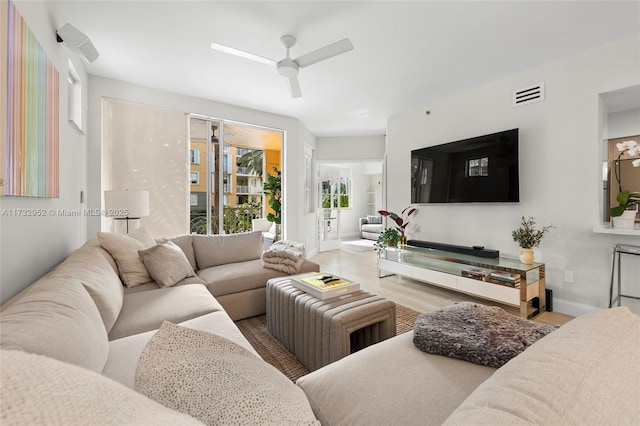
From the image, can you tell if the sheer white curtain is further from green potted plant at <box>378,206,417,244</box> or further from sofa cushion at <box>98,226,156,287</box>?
green potted plant at <box>378,206,417,244</box>

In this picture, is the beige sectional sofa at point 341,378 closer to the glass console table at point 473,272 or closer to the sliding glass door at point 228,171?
the glass console table at point 473,272

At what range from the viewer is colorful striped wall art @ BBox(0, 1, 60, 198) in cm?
117

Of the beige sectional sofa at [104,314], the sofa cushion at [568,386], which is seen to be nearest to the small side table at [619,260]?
the sofa cushion at [568,386]

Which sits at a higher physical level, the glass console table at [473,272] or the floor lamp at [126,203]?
the floor lamp at [126,203]

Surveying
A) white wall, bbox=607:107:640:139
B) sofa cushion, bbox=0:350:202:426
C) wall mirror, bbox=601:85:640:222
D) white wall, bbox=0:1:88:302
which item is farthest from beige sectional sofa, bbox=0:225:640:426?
white wall, bbox=607:107:640:139

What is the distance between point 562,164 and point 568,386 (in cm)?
320

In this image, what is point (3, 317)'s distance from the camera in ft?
2.64

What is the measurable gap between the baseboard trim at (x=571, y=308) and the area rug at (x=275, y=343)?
1481mm

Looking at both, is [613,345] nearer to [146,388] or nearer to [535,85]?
[146,388]

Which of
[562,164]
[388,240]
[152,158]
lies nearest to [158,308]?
[152,158]

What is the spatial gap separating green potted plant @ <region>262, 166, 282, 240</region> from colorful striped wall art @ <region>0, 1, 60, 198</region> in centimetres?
315

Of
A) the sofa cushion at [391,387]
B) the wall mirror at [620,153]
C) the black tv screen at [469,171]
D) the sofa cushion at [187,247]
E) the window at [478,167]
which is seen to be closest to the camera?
the sofa cushion at [391,387]

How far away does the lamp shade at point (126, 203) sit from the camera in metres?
2.79

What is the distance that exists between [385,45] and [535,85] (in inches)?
70.2
